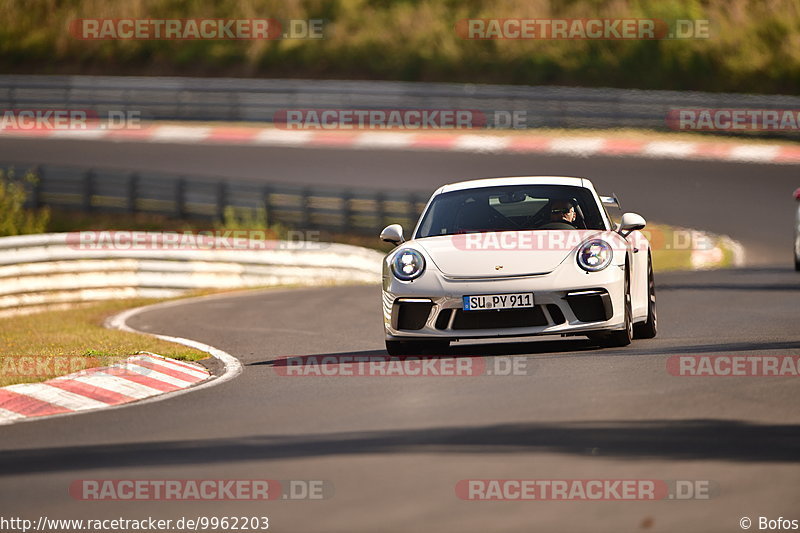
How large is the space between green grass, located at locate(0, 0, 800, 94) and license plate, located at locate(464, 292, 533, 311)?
29186mm

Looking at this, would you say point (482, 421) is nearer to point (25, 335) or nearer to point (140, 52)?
point (25, 335)

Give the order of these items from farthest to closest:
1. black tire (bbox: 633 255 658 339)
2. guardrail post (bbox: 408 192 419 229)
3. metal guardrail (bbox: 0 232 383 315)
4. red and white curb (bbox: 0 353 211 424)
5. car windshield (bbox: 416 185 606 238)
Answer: guardrail post (bbox: 408 192 419 229) → metal guardrail (bbox: 0 232 383 315) → black tire (bbox: 633 255 658 339) → car windshield (bbox: 416 185 606 238) → red and white curb (bbox: 0 353 211 424)

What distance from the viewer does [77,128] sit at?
3569cm

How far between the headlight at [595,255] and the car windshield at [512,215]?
2.06ft

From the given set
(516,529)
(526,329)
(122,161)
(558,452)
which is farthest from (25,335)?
(122,161)

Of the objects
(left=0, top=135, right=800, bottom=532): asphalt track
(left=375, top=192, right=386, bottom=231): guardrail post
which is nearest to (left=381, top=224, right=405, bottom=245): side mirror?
(left=0, top=135, right=800, bottom=532): asphalt track

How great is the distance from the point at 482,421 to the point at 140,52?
38.8m

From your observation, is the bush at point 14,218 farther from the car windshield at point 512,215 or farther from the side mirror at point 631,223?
the side mirror at point 631,223

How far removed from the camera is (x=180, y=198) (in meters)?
29.6

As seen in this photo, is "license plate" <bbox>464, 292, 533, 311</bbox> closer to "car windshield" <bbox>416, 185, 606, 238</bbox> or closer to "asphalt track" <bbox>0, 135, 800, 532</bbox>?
"asphalt track" <bbox>0, 135, 800, 532</bbox>

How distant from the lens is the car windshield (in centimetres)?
1158

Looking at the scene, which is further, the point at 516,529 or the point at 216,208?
the point at 216,208

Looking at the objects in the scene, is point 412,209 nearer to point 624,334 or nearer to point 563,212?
point 563,212

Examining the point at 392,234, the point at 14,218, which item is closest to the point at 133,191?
the point at 14,218
